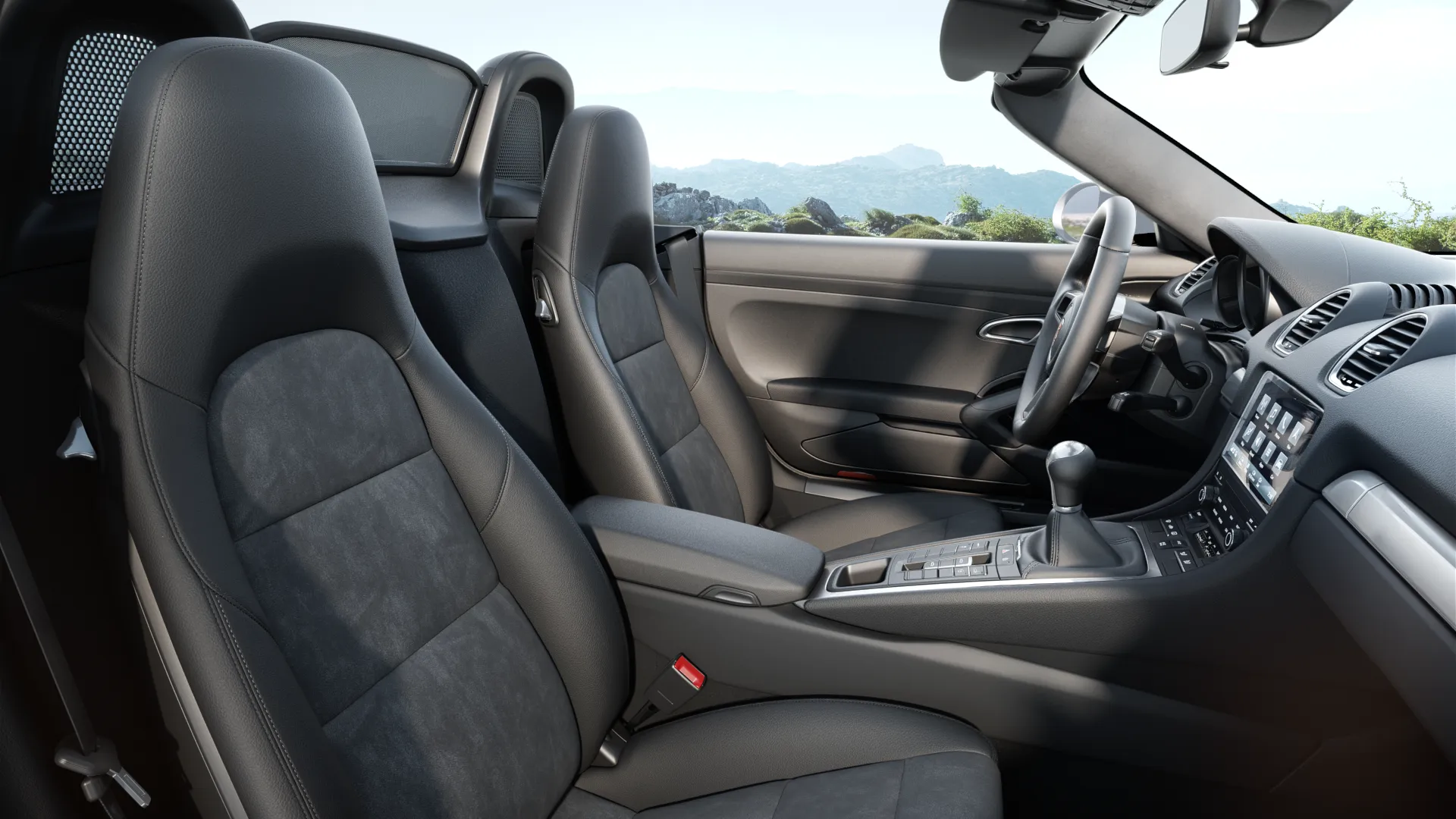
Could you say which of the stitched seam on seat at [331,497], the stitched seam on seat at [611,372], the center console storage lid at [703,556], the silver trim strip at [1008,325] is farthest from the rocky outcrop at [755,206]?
the stitched seam on seat at [331,497]

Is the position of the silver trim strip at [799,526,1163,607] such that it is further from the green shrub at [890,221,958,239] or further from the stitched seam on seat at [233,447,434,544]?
the green shrub at [890,221,958,239]

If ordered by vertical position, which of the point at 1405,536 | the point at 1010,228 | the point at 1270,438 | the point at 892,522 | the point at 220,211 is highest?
the point at 220,211

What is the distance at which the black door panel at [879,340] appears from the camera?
245 centimetres

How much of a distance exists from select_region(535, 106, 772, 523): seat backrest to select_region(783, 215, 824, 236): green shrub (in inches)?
26.7

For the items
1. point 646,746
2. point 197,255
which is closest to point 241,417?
point 197,255

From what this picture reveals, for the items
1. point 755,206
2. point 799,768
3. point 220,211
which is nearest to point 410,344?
point 220,211

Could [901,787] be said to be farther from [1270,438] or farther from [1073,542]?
[1270,438]

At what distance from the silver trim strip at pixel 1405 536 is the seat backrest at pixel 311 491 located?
91 centimetres

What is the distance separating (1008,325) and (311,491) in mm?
1877

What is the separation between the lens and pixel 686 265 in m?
2.60

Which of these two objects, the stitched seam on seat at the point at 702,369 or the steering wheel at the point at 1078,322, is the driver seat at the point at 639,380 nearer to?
the stitched seam on seat at the point at 702,369

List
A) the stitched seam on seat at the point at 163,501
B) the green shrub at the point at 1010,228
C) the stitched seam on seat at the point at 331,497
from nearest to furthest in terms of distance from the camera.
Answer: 1. the stitched seam on seat at the point at 163,501
2. the stitched seam on seat at the point at 331,497
3. the green shrub at the point at 1010,228

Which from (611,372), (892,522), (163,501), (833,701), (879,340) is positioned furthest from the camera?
(879,340)

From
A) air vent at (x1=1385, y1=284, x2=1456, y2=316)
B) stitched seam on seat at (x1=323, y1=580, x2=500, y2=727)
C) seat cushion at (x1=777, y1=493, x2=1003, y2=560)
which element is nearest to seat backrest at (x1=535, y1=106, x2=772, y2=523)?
seat cushion at (x1=777, y1=493, x2=1003, y2=560)
